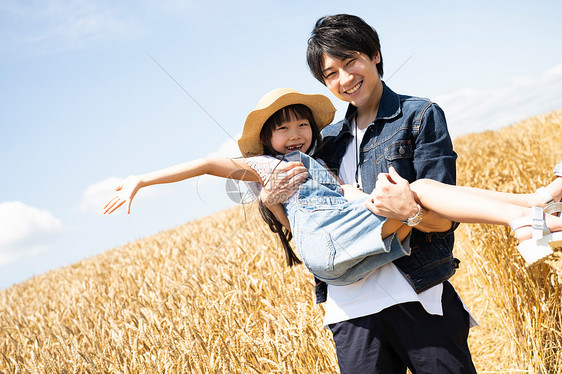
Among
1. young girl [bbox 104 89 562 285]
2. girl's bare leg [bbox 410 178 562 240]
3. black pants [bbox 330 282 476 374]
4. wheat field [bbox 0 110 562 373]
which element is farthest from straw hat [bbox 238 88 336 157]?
black pants [bbox 330 282 476 374]

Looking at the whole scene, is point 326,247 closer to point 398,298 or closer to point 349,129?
point 398,298

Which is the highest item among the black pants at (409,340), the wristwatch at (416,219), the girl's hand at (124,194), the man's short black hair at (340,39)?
the man's short black hair at (340,39)

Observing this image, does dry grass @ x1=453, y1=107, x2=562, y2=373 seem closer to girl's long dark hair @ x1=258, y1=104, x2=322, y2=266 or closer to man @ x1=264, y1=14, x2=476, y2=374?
man @ x1=264, y1=14, x2=476, y2=374

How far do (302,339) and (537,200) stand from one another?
140cm

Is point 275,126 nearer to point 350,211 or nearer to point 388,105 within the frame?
point 388,105

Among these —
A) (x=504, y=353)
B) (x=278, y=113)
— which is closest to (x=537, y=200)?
(x=278, y=113)

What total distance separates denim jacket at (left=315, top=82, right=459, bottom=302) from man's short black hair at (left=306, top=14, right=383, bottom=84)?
0.74 ft

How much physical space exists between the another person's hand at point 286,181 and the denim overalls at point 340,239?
0.09 metres

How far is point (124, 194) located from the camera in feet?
5.56

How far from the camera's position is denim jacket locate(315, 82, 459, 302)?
5.77 feet

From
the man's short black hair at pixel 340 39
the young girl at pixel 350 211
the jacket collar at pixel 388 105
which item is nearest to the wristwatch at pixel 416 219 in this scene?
the young girl at pixel 350 211

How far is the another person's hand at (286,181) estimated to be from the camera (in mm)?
1896

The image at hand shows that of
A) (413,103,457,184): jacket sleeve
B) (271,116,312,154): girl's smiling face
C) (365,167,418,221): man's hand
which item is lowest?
(365,167,418,221): man's hand

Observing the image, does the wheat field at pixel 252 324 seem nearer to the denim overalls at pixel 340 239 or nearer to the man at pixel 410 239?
the man at pixel 410 239
